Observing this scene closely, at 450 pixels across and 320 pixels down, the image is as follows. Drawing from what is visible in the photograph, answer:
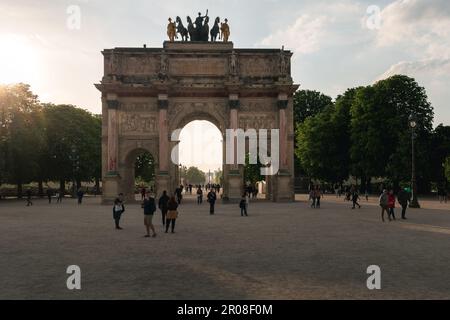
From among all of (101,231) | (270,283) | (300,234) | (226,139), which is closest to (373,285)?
(270,283)

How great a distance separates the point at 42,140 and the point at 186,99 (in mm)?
19096

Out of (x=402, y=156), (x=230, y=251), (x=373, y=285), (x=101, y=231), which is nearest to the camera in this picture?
(x=373, y=285)

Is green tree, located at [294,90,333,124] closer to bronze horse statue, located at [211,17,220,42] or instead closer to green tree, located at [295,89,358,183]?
green tree, located at [295,89,358,183]

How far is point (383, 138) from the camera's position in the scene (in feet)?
171

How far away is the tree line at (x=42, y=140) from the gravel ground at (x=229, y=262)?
33161 millimetres

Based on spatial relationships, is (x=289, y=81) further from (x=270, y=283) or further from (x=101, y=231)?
(x=270, y=283)

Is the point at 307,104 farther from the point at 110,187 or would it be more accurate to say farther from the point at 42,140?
the point at 110,187

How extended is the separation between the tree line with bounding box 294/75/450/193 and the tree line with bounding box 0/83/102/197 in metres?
30.9

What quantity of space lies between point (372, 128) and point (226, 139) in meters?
17.6

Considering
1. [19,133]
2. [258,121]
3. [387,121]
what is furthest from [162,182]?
[387,121]

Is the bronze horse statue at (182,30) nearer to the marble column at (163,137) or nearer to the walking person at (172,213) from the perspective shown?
the marble column at (163,137)

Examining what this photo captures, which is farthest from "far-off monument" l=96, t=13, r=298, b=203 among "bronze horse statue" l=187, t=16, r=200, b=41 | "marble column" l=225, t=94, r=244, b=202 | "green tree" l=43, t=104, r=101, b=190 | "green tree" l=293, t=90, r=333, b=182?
"green tree" l=293, t=90, r=333, b=182

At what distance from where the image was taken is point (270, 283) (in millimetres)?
9273
